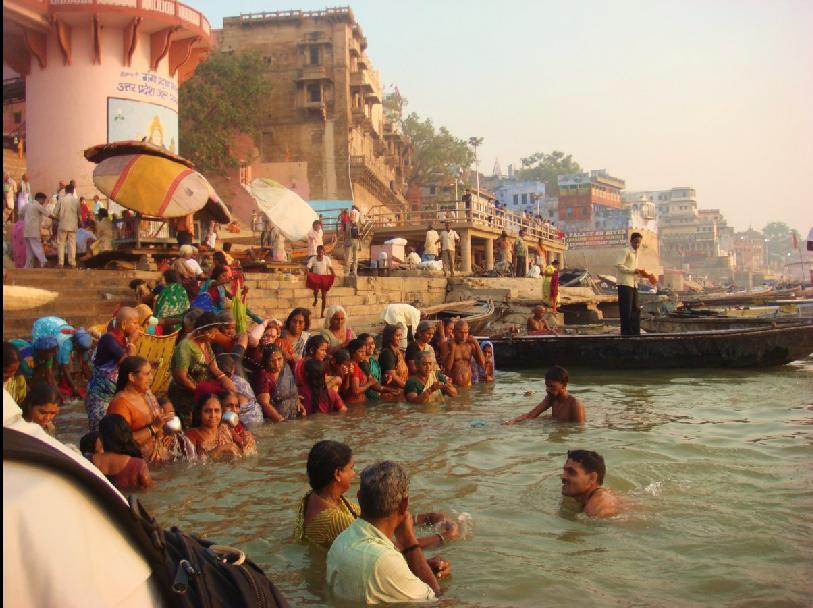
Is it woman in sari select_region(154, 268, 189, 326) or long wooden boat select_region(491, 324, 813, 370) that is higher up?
woman in sari select_region(154, 268, 189, 326)

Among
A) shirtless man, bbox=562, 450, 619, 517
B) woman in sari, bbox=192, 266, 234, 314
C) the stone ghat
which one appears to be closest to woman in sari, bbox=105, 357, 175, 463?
the stone ghat

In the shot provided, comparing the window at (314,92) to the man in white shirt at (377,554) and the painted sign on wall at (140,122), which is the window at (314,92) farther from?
the man in white shirt at (377,554)

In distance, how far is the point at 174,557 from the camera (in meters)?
1.54

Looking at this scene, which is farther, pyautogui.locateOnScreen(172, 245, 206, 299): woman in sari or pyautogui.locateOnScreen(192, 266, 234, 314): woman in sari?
pyautogui.locateOnScreen(172, 245, 206, 299): woman in sari

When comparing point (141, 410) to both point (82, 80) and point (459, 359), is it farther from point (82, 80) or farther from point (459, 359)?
point (82, 80)

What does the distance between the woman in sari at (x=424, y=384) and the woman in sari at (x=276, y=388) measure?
5.47 feet

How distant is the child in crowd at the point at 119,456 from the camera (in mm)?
5207

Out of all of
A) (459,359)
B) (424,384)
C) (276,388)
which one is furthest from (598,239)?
(276,388)

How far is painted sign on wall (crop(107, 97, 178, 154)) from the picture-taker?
71.5 ft

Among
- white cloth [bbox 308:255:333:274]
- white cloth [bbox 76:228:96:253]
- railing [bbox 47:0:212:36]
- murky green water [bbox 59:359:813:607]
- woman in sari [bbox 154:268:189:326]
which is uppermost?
railing [bbox 47:0:212:36]

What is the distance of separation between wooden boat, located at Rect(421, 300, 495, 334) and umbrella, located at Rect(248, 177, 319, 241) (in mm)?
4487

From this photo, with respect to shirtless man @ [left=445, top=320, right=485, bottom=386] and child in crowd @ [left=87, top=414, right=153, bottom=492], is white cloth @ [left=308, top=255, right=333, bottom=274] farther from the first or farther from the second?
child in crowd @ [left=87, top=414, right=153, bottom=492]

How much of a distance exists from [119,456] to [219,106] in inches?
1249

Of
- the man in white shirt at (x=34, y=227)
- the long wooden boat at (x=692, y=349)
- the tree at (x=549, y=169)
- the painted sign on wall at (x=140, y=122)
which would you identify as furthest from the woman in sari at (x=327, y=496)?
the tree at (x=549, y=169)
